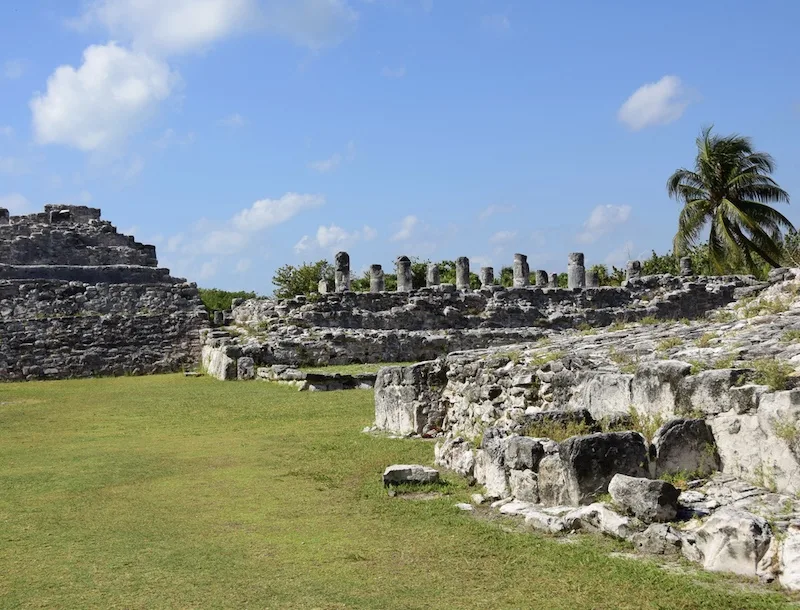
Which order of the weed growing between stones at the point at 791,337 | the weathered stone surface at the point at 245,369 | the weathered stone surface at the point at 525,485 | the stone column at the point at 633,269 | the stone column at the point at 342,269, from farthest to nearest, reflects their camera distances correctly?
the stone column at the point at 633,269 → the stone column at the point at 342,269 → the weathered stone surface at the point at 245,369 → the weed growing between stones at the point at 791,337 → the weathered stone surface at the point at 525,485

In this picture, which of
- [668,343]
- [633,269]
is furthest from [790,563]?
[633,269]

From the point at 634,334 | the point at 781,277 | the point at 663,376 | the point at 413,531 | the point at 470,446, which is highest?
the point at 781,277

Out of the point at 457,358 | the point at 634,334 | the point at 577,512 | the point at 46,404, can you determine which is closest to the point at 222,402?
the point at 46,404

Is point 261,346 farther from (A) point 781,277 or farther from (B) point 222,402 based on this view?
(A) point 781,277

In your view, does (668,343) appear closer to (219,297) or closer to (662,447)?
(662,447)

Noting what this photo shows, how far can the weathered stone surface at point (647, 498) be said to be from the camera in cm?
512

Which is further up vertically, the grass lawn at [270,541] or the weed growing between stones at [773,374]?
the weed growing between stones at [773,374]

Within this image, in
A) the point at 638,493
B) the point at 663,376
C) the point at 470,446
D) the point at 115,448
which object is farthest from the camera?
the point at 115,448

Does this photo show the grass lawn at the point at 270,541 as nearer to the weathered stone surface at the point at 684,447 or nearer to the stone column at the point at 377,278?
the weathered stone surface at the point at 684,447

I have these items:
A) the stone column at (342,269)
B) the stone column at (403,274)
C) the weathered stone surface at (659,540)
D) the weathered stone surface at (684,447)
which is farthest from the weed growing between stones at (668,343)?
the stone column at (342,269)

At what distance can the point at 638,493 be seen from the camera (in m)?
5.23

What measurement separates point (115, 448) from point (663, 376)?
6319 millimetres

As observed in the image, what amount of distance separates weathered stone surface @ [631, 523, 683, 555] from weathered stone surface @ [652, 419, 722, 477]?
932 mm

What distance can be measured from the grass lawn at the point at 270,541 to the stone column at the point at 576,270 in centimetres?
1929
